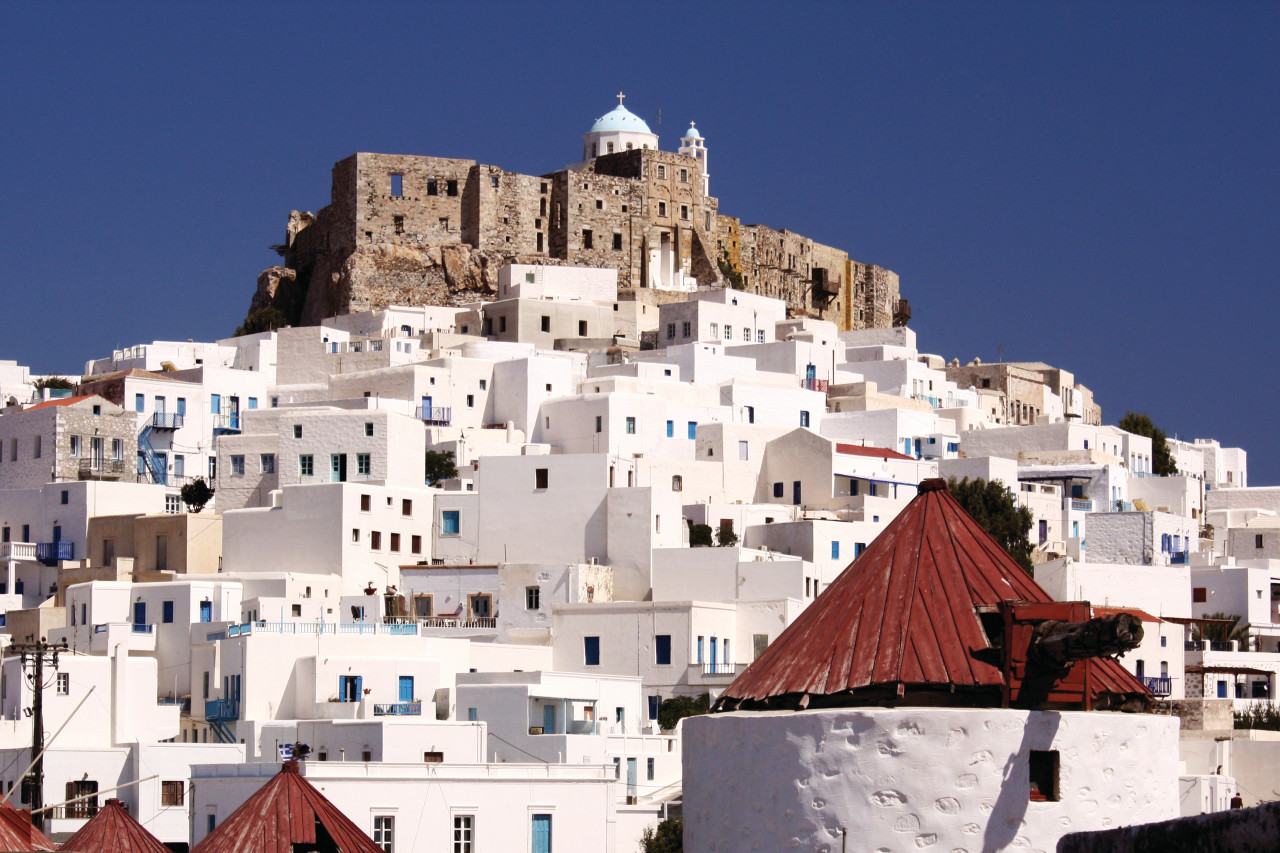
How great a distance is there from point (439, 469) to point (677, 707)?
49.0ft

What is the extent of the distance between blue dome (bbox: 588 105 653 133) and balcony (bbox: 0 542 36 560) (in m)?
41.8

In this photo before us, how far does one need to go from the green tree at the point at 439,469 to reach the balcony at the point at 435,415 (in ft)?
9.83

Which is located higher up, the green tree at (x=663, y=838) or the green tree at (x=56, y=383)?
the green tree at (x=56, y=383)

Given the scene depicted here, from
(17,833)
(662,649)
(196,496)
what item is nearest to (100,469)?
(196,496)

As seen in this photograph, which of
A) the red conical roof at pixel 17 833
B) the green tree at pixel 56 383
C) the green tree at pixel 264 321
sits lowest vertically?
the red conical roof at pixel 17 833

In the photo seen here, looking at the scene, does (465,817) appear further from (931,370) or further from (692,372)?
(931,370)

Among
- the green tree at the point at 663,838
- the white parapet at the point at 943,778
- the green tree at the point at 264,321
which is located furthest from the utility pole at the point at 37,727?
the green tree at the point at 264,321

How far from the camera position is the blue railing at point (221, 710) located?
126 feet

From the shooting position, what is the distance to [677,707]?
4038cm

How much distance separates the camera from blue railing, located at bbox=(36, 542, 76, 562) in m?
49.9

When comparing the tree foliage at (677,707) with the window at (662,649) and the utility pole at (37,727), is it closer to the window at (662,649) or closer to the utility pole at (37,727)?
the window at (662,649)

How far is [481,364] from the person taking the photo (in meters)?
58.5

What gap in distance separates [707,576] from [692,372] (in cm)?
1659

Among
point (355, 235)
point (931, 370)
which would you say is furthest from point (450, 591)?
point (355, 235)
